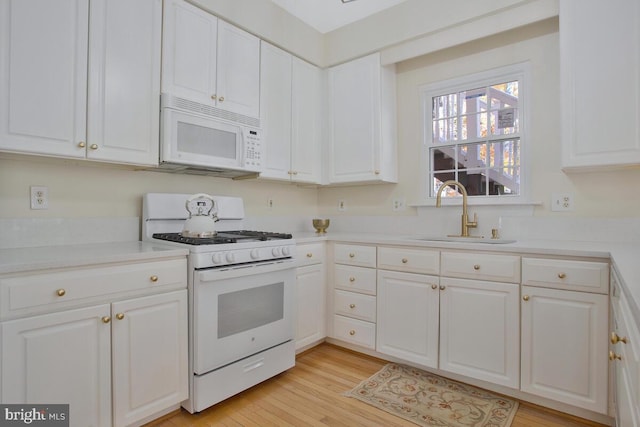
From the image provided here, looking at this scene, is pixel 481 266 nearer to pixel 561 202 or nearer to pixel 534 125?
pixel 561 202

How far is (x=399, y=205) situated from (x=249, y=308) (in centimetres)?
166

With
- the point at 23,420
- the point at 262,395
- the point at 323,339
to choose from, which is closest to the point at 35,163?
the point at 23,420

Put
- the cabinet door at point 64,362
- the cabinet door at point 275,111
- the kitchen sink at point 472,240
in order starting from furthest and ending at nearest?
the cabinet door at point 275,111, the kitchen sink at point 472,240, the cabinet door at point 64,362

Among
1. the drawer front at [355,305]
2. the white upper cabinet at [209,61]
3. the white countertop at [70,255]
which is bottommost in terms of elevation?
the drawer front at [355,305]

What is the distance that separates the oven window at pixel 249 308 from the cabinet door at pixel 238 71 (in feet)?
4.30

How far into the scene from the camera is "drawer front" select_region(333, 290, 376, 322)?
105 inches

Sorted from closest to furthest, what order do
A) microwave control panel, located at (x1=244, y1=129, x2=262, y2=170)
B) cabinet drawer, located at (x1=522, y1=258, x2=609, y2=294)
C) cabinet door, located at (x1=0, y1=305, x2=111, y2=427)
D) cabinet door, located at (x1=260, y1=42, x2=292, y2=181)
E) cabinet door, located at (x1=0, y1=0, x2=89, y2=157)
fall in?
cabinet door, located at (x1=0, y1=305, x2=111, y2=427) < cabinet door, located at (x1=0, y1=0, x2=89, y2=157) < cabinet drawer, located at (x1=522, y1=258, x2=609, y2=294) < microwave control panel, located at (x1=244, y1=129, x2=262, y2=170) < cabinet door, located at (x1=260, y1=42, x2=292, y2=181)

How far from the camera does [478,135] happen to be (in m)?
2.83

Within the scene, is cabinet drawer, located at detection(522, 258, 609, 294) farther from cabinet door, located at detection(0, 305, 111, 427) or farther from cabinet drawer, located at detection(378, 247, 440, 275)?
cabinet door, located at detection(0, 305, 111, 427)

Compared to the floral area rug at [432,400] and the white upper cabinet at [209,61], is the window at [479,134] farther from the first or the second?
the white upper cabinet at [209,61]

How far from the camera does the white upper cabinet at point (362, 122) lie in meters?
3.02

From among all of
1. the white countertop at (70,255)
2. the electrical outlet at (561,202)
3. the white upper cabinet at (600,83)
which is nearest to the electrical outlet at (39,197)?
the white countertop at (70,255)

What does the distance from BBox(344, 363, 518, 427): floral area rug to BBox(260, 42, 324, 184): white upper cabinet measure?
1.73 metres

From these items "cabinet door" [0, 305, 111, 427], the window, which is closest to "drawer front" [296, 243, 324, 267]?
the window
